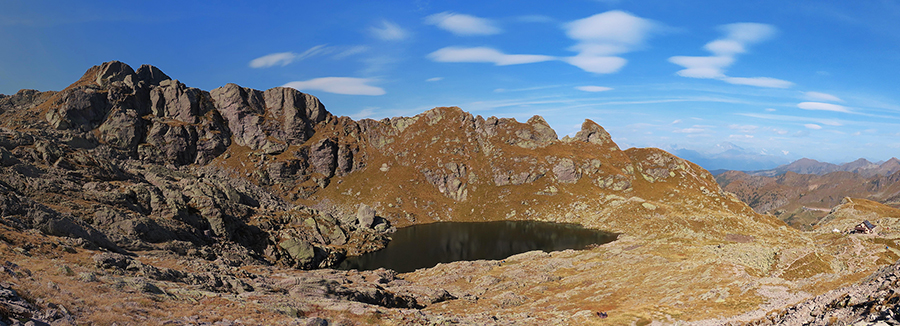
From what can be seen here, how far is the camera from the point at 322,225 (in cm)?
10412

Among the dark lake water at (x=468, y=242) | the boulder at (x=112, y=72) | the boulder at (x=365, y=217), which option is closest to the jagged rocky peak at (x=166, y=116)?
the boulder at (x=112, y=72)

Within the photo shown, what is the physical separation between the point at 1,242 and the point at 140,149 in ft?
535

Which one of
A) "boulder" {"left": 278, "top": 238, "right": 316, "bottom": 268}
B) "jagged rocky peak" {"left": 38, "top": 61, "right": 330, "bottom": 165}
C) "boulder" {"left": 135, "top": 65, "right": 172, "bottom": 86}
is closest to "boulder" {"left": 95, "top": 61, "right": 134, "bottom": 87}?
"jagged rocky peak" {"left": 38, "top": 61, "right": 330, "bottom": 165}

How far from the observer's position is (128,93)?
16888 cm

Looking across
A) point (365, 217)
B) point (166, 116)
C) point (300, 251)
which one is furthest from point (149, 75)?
point (300, 251)

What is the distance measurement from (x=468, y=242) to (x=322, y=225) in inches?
1806

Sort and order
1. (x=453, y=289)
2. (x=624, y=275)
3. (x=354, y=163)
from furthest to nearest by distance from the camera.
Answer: (x=354, y=163)
(x=453, y=289)
(x=624, y=275)

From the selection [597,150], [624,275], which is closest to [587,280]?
[624,275]

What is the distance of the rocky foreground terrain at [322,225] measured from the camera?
30203mm

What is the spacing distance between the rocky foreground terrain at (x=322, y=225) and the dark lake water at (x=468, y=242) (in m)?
7.82

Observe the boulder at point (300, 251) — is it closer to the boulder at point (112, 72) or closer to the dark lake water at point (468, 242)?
the dark lake water at point (468, 242)

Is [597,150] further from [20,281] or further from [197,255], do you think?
[20,281]

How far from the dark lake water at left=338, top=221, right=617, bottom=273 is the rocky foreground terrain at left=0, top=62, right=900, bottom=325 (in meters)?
7.82

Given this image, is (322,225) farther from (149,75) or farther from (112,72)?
(149,75)
